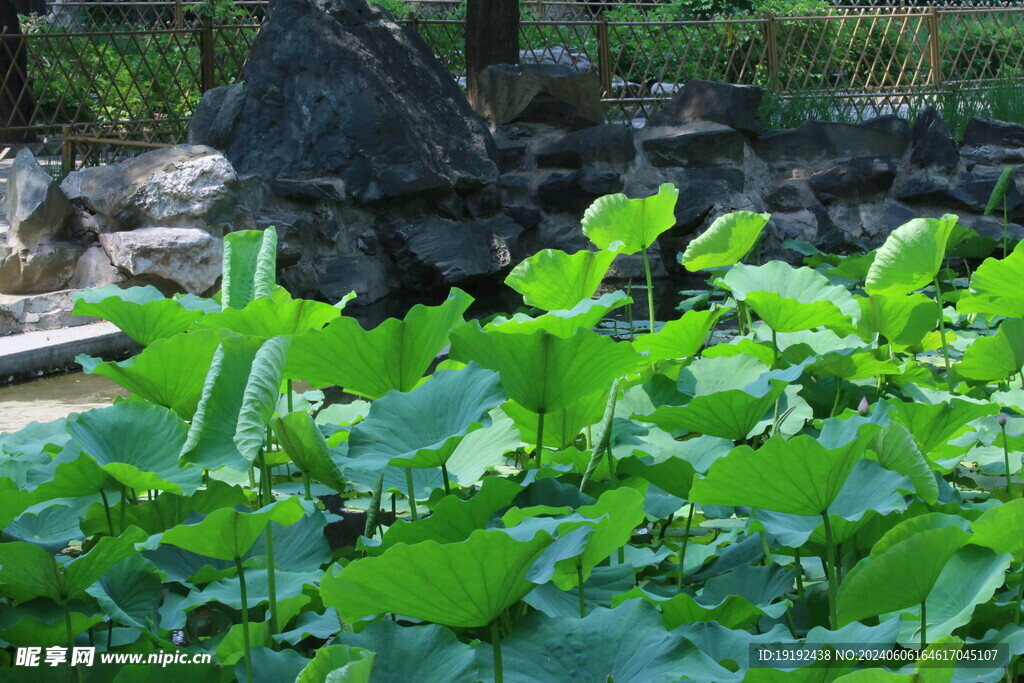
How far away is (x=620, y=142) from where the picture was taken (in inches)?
249

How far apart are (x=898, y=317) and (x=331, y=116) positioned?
3.94m

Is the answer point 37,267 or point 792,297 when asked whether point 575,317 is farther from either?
point 37,267

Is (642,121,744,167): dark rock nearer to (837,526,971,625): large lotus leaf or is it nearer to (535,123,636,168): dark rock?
(535,123,636,168): dark rock

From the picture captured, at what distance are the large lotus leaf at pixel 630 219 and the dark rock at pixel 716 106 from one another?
487 cm

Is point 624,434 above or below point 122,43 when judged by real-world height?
above

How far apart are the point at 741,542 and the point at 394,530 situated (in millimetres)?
516

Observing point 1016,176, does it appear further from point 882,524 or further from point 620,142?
point 882,524

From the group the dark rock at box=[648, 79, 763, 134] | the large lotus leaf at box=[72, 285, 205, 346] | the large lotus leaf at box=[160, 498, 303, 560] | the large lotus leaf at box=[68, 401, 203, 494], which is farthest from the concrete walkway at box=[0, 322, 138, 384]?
the dark rock at box=[648, 79, 763, 134]

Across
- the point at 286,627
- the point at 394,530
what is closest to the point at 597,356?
the point at 394,530

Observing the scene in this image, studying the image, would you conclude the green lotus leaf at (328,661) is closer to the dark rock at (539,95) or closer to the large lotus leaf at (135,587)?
the large lotus leaf at (135,587)

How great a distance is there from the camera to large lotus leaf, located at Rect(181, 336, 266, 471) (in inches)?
42.4

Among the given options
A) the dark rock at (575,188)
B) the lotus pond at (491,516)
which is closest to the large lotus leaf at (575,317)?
the lotus pond at (491,516)

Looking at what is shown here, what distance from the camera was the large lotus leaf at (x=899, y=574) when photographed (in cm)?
92

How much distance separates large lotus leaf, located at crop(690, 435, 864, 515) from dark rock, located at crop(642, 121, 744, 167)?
5603 mm
